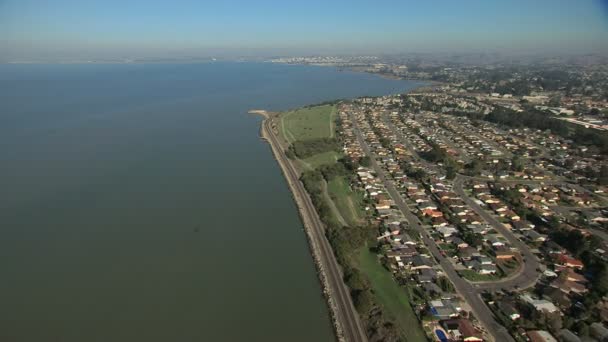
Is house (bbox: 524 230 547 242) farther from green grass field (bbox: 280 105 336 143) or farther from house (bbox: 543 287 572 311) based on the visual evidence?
green grass field (bbox: 280 105 336 143)

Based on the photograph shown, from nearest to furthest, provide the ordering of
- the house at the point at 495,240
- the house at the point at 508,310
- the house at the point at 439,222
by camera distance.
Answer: the house at the point at 508,310 < the house at the point at 495,240 < the house at the point at 439,222

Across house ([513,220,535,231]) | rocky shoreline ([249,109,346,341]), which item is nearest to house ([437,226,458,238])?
house ([513,220,535,231])

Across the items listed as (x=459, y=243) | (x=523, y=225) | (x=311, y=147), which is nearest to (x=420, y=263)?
(x=459, y=243)

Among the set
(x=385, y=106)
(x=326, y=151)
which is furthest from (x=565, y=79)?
(x=326, y=151)

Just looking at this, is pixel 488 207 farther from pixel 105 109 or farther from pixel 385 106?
pixel 105 109

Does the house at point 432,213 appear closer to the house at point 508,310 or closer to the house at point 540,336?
the house at point 508,310

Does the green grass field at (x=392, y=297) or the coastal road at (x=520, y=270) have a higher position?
the green grass field at (x=392, y=297)

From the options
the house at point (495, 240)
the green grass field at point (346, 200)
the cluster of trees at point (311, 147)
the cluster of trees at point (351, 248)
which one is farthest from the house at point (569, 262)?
the cluster of trees at point (311, 147)
